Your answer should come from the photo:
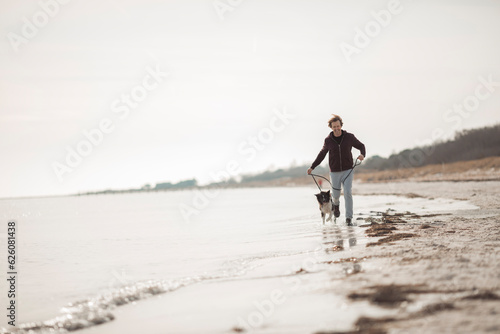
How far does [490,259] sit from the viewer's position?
5.17 m

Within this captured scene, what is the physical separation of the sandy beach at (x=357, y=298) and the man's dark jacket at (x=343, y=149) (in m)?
4.47

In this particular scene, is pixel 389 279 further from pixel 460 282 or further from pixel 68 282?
pixel 68 282

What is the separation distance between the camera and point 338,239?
9188 mm

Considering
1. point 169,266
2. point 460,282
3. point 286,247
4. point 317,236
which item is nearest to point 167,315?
point 460,282

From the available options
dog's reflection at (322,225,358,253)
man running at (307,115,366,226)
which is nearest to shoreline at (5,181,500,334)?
dog's reflection at (322,225,358,253)

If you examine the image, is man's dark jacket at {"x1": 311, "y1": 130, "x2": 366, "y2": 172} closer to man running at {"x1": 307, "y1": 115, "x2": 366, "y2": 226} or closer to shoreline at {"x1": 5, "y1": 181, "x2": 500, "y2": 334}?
man running at {"x1": 307, "y1": 115, "x2": 366, "y2": 226}

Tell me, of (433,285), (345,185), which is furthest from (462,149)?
(433,285)

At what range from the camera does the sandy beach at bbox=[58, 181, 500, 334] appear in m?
3.58

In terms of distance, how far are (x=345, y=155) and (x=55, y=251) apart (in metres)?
9.12

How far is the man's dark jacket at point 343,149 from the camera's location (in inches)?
440

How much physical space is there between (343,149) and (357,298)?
719cm

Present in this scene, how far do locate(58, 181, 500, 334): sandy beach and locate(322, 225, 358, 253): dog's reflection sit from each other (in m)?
1.06

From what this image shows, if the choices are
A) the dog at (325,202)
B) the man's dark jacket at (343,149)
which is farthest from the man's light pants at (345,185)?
the dog at (325,202)

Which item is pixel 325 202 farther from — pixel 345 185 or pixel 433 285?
pixel 433 285
